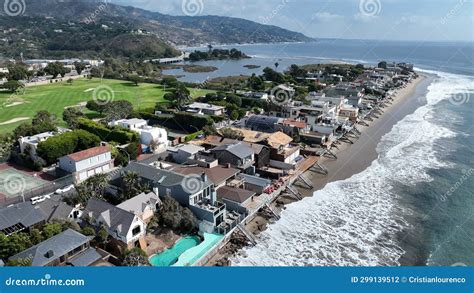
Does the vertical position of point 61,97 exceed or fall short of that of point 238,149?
it falls short

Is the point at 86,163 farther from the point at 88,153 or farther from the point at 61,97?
the point at 61,97

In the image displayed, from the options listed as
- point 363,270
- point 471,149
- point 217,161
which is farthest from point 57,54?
→ point 363,270

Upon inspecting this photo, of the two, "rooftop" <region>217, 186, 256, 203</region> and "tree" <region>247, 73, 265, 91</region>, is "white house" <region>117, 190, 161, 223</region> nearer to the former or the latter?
"rooftop" <region>217, 186, 256, 203</region>

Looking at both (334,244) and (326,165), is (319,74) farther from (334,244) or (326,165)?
(334,244)

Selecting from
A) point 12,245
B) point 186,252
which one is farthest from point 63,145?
point 186,252

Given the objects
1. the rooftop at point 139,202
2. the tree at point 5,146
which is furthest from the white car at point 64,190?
the tree at point 5,146
